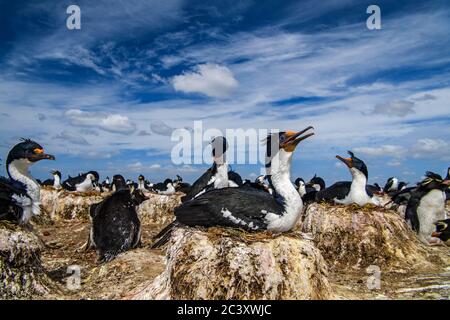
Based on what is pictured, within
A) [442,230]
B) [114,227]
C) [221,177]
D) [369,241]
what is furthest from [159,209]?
[442,230]

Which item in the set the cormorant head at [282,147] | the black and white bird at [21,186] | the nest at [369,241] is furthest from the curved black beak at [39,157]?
the nest at [369,241]

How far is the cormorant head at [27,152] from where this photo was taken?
934 cm

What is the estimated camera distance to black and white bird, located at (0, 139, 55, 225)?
26.7 feet

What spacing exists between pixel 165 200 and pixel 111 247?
27.1 ft

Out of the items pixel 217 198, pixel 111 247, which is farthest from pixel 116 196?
pixel 217 198

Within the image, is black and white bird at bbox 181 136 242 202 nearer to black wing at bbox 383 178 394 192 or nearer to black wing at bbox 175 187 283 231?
black wing at bbox 175 187 283 231

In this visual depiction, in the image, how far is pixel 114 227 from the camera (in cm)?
1041

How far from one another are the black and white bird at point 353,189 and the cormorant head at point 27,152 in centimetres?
812

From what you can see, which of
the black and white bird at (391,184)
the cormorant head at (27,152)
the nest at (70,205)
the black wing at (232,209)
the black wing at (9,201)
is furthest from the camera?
the black and white bird at (391,184)

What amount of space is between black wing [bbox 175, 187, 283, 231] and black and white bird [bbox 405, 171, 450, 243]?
7.92m

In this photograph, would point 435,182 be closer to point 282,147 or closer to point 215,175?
point 215,175

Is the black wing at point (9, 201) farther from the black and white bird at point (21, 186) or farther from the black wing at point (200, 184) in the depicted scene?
the black wing at point (200, 184)

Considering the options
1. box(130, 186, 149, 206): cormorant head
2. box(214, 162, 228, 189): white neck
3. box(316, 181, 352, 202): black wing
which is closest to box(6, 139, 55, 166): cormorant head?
box(130, 186, 149, 206): cormorant head
